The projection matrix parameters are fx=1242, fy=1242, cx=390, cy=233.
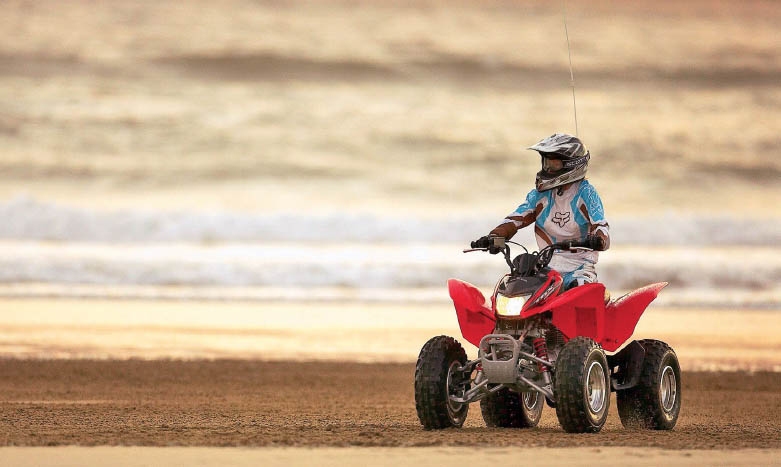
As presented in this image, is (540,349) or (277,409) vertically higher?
(540,349)

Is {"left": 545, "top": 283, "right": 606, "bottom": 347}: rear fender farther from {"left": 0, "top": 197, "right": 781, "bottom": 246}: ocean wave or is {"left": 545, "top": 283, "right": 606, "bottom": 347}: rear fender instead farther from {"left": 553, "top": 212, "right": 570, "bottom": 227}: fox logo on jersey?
{"left": 0, "top": 197, "right": 781, "bottom": 246}: ocean wave

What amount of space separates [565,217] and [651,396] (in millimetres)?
1529

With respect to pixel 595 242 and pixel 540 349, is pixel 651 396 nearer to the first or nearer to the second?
pixel 540 349

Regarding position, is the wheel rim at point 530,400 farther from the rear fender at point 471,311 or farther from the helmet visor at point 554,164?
the helmet visor at point 554,164

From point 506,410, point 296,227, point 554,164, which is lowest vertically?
point 506,410

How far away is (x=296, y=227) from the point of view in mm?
30500

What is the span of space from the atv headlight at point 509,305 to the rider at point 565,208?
24.4 inches

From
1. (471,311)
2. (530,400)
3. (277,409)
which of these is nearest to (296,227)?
(277,409)

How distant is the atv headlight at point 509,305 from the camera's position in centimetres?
877

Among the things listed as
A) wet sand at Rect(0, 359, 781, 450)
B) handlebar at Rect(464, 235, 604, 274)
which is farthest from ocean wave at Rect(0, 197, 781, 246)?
handlebar at Rect(464, 235, 604, 274)

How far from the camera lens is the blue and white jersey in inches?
372

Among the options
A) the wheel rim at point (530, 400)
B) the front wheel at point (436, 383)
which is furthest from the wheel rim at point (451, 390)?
the wheel rim at point (530, 400)

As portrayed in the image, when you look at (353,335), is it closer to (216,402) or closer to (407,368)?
(407,368)

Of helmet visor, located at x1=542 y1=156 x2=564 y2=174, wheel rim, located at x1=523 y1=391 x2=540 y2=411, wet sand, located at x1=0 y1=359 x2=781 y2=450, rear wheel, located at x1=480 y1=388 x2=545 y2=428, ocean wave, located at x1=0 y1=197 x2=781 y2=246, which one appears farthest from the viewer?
ocean wave, located at x1=0 y1=197 x2=781 y2=246
